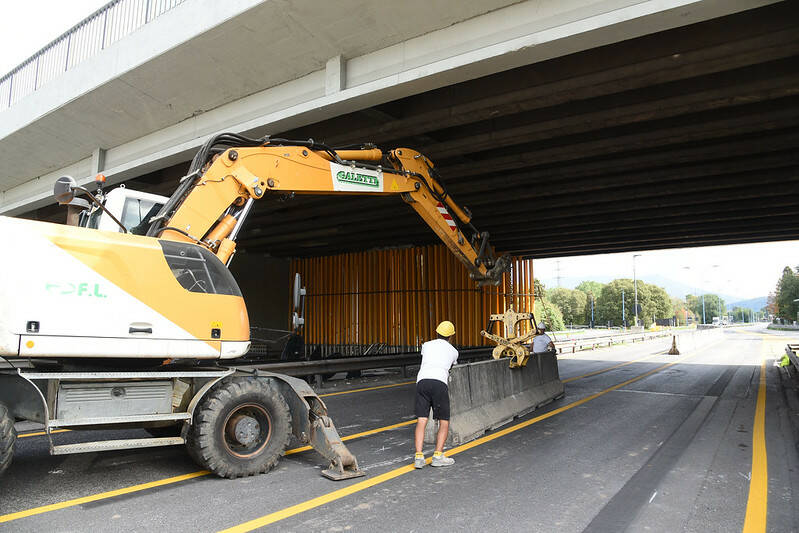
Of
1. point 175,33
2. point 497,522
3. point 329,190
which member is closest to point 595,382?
point 329,190

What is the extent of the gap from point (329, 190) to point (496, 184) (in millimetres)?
6651

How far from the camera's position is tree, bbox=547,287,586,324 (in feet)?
382

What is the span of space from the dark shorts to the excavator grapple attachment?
1.00 m

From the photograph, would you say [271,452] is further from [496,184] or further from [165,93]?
[496,184]

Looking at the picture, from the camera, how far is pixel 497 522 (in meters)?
4.49

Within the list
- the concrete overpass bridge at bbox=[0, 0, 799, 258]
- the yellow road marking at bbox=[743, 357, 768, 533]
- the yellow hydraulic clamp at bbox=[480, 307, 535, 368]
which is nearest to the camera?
the yellow road marking at bbox=[743, 357, 768, 533]

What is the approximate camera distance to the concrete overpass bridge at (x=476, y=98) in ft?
24.6

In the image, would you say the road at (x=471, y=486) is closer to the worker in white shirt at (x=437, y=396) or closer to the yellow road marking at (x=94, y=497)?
the yellow road marking at (x=94, y=497)

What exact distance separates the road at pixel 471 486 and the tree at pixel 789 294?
103 m

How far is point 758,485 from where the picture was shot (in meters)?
5.62

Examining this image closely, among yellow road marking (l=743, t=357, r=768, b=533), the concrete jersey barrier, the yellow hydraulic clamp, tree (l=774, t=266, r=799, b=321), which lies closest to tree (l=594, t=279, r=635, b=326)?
tree (l=774, t=266, r=799, b=321)

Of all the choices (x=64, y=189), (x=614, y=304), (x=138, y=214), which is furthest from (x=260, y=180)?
(x=614, y=304)

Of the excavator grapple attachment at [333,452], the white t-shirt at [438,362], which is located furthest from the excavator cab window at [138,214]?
the white t-shirt at [438,362]

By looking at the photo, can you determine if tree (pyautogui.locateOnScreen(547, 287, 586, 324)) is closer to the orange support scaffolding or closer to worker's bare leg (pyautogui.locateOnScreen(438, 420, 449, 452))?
the orange support scaffolding
